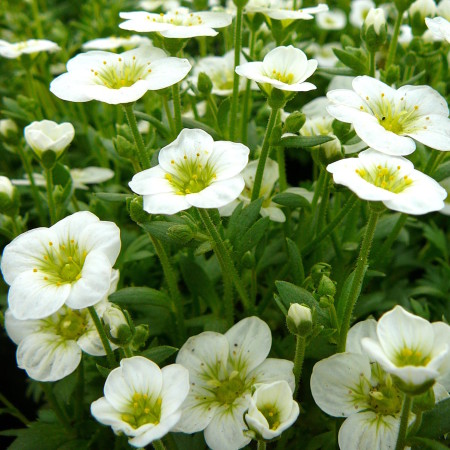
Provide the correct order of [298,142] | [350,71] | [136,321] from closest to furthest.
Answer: [298,142] < [136,321] < [350,71]

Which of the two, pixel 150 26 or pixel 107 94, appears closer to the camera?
pixel 107 94

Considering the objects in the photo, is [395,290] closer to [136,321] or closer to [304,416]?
[304,416]

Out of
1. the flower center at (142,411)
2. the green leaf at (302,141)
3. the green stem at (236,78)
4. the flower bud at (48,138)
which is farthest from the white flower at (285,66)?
the flower center at (142,411)

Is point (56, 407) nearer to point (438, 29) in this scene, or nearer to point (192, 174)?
point (192, 174)

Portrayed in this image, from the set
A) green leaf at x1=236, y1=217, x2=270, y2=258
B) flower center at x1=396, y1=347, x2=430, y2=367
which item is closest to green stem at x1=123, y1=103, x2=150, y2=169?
green leaf at x1=236, y1=217, x2=270, y2=258

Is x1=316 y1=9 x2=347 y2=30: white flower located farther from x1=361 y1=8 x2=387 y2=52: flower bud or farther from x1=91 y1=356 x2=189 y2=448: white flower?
x1=91 y1=356 x2=189 y2=448: white flower

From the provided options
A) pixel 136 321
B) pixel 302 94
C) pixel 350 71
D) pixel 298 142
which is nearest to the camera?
pixel 298 142

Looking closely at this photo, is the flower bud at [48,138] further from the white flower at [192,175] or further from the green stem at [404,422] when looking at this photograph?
the green stem at [404,422]

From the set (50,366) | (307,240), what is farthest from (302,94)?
(50,366)
